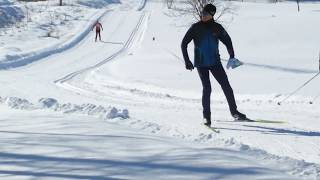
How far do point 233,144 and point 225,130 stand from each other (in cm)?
181

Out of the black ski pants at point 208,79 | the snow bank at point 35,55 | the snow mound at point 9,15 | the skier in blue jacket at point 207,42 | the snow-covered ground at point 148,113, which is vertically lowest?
the snow mound at point 9,15

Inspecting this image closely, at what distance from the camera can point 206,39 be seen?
812 cm

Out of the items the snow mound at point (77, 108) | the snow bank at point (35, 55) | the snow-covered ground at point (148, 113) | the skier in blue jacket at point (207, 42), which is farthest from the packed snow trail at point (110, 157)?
the snow bank at point (35, 55)

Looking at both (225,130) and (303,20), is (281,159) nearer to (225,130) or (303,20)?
(225,130)

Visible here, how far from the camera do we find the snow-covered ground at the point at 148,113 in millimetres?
5059

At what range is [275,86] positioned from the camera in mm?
16547

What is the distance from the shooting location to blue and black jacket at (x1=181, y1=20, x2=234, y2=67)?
806cm

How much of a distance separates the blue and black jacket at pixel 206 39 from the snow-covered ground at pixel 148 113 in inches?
37.1

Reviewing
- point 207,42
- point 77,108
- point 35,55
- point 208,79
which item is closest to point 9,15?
point 35,55

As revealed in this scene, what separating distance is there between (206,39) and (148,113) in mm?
2750

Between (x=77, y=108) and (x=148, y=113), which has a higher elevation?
(x=77, y=108)

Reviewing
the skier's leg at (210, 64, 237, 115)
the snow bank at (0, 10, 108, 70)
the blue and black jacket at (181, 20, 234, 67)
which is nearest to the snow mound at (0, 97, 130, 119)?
the blue and black jacket at (181, 20, 234, 67)

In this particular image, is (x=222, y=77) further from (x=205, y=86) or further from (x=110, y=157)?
(x=110, y=157)

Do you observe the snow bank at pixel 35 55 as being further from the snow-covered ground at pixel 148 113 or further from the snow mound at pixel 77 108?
the snow mound at pixel 77 108
